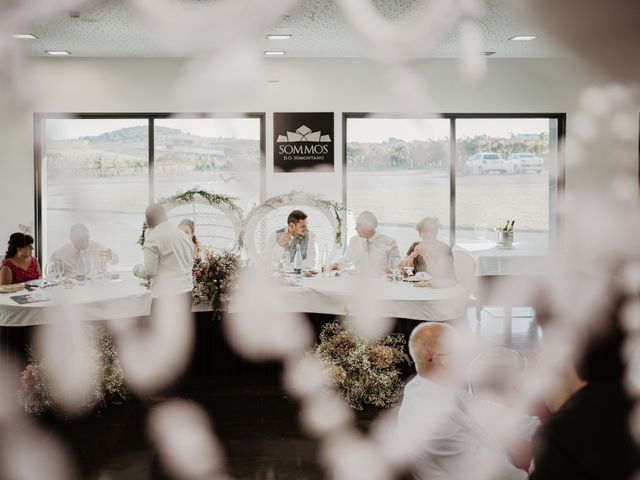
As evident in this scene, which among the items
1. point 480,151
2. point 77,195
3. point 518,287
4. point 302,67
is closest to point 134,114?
point 77,195

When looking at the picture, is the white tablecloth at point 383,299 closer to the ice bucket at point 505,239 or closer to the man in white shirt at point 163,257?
the man in white shirt at point 163,257

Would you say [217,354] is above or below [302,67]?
below

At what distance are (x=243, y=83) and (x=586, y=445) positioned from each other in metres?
4.35

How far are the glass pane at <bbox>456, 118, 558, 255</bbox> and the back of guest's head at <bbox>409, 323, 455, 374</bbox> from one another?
137 inches

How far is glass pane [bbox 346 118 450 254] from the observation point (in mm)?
5023

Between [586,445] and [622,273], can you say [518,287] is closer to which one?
[622,273]

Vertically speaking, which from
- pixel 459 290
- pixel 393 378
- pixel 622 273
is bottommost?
pixel 393 378

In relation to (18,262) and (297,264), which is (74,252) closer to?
(18,262)

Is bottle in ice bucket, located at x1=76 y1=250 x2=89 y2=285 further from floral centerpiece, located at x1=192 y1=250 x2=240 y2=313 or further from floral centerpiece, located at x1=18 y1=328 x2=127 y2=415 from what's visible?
floral centerpiece, located at x1=192 y1=250 x2=240 y2=313

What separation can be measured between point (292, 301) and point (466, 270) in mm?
1487

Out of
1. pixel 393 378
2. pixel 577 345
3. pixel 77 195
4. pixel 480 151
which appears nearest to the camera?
pixel 577 345

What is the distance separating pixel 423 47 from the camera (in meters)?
4.20

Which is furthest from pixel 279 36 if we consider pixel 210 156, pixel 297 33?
pixel 210 156

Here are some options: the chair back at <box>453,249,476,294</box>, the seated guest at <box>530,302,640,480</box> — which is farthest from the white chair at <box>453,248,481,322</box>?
the seated guest at <box>530,302,640,480</box>
